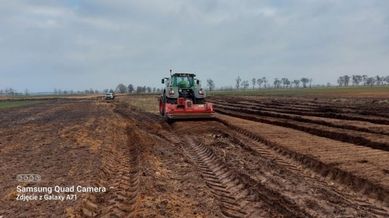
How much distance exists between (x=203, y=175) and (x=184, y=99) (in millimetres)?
11490

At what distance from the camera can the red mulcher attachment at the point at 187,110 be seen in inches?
765

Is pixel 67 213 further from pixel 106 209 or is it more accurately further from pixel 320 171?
pixel 320 171

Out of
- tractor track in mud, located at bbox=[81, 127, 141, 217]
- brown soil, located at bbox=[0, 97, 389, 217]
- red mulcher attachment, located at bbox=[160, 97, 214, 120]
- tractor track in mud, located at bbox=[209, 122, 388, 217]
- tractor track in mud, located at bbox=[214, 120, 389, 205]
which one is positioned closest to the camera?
tractor track in mud, located at bbox=[81, 127, 141, 217]

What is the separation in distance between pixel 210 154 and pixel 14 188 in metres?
5.36

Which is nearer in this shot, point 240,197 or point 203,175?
point 240,197

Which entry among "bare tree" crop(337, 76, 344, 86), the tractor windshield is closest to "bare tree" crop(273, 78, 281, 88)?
"bare tree" crop(337, 76, 344, 86)

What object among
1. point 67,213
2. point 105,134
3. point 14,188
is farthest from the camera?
Answer: point 105,134

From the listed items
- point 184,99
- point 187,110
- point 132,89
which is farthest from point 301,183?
point 132,89

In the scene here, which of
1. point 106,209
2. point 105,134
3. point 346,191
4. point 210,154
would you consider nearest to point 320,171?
point 346,191

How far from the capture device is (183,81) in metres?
22.2

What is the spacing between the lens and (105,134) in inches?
603

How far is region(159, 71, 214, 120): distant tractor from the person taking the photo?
1950cm

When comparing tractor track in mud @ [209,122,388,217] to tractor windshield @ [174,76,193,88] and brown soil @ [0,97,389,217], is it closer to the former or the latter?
brown soil @ [0,97,389,217]

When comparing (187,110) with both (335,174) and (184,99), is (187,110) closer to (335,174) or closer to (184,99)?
(184,99)
